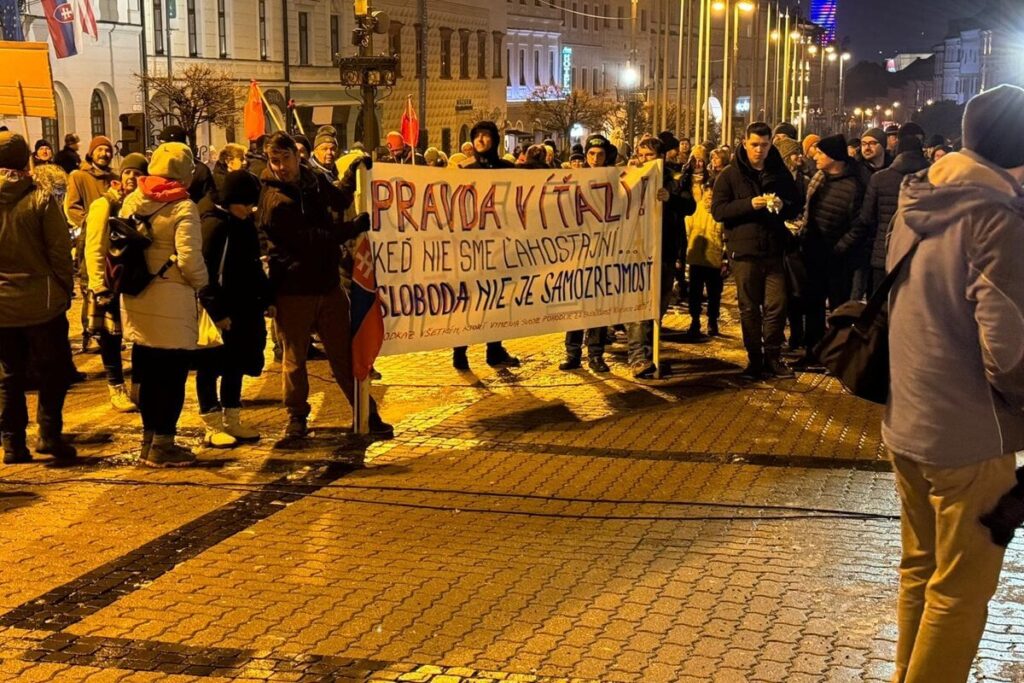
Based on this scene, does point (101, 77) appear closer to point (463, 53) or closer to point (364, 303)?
point (463, 53)

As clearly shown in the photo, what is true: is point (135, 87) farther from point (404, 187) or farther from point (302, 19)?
point (404, 187)

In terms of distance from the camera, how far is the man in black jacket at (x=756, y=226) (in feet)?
36.1

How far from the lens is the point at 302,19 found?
53031 mm

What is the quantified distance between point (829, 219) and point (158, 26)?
3520cm

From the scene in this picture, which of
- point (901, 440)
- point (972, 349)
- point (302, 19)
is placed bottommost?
point (901, 440)

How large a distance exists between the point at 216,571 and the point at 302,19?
1933 inches

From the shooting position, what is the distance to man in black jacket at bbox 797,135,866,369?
39.3 feet

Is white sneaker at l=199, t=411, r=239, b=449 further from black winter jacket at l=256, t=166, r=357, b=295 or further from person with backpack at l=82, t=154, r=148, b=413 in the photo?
person with backpack at l=82, t=154, r=148, b=413

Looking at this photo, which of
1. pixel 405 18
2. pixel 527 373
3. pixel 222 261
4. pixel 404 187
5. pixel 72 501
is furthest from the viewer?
pixel 405 18

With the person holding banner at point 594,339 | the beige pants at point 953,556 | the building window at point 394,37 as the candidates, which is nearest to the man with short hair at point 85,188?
the person holding banner at point 594,339

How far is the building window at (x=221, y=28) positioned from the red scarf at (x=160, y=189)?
132 feet

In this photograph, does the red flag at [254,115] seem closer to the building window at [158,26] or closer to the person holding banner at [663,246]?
the person holding banner at [663,246]

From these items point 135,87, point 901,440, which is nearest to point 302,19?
point 135,87

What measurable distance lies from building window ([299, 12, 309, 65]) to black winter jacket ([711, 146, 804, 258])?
44043mm
